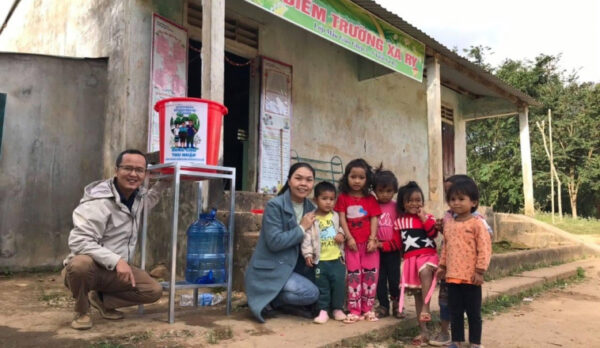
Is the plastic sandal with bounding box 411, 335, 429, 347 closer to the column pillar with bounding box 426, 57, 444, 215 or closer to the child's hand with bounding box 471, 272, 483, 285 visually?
the child's hand with bounding box 471, 272, 483, 285

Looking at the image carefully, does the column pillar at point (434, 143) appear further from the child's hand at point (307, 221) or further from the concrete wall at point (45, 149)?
the concrete wall at point (45, 149)

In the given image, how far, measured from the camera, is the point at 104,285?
2.86 m

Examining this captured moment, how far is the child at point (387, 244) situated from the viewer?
3.33 metres

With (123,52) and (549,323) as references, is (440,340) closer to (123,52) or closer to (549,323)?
(549,323)

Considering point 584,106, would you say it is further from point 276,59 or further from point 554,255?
→ point 276,59

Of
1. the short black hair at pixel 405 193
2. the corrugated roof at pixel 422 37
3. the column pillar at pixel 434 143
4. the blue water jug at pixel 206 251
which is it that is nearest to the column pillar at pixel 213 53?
the blue water jug at pixel 206 251

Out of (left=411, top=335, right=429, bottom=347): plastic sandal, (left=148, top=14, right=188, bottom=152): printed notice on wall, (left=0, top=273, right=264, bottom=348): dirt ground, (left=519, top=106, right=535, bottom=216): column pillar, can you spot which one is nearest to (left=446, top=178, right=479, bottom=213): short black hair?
(left=411, top=335, right=429, bottom=347): plastic sandal

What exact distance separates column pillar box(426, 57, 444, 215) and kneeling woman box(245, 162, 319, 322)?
4503mm

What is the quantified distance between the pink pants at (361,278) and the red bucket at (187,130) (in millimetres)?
1255

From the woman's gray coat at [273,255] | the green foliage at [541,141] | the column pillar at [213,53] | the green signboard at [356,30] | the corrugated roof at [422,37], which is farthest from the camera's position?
the green foliage at [541,141]

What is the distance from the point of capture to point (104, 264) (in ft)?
8.84

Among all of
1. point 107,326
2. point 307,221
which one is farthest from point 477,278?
point 107,326

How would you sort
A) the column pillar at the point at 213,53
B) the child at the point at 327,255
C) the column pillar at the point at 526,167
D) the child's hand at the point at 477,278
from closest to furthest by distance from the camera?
the child's hand at the point at 477,278 → the child at the point at 327,255 → the column pillar at the point at 213,53 → the column pillar at the point at 526,167

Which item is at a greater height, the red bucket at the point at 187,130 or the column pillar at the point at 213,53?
the column pillar at the point at 213,53
